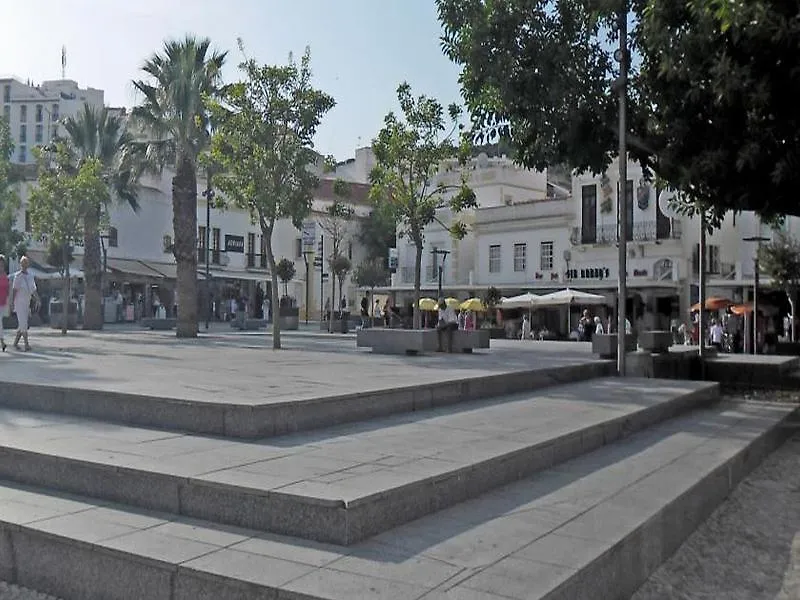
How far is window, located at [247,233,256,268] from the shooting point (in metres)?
51.9

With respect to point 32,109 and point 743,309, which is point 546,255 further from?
point 32,109

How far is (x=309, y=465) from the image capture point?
16.0 ft

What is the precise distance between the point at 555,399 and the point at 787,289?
23872 millimetres

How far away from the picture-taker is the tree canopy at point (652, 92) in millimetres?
9984

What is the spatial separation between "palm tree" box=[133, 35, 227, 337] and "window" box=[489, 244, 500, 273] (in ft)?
78.3

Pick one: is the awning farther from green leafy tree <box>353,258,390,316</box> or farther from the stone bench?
the stone bench

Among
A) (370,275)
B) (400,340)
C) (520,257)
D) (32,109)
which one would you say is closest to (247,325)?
→ (520,257)

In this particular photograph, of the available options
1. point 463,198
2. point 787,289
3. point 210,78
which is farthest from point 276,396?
point 787,289

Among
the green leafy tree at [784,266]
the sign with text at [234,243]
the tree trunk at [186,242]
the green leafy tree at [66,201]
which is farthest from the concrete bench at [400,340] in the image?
the sign with text at [234,243]

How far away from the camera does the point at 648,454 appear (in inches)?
273

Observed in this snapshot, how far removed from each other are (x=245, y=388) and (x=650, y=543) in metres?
3.80

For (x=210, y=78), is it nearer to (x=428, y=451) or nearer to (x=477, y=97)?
(x=477, y=97)

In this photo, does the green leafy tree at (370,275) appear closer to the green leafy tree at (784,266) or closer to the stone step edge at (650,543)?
the green leafy tree at (784,266)

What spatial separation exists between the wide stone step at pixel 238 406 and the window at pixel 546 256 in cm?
3479
